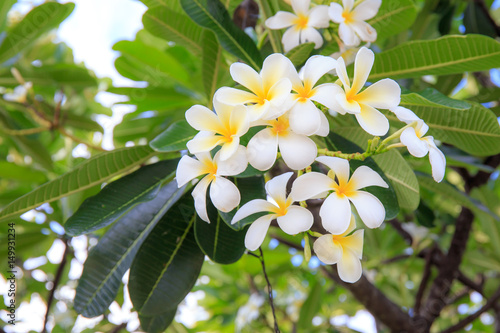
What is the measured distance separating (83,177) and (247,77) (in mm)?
390

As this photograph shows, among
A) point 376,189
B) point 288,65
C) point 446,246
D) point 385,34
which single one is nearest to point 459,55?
point 385,34

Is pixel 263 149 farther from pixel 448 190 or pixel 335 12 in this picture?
pixel 448 190

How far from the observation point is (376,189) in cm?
69

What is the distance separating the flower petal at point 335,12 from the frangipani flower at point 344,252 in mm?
373

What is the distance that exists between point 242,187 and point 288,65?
238mm

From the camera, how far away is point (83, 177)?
0.80 m

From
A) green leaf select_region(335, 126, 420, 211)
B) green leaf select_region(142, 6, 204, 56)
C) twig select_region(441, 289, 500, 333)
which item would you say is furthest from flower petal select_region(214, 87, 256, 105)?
twig select_region(441, 289, 500, 333)

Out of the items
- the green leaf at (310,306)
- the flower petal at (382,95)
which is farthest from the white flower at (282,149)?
the green leaf at (310,306)

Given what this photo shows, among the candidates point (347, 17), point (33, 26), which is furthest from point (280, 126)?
point (33, 26)

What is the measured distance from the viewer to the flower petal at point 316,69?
56 cm

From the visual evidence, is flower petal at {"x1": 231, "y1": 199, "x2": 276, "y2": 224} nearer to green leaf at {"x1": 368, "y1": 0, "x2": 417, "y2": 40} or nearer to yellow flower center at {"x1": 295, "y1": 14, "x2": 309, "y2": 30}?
yellow flower center at {"x1": 295, "y1": 14, "x2": 309, "y2": 30}

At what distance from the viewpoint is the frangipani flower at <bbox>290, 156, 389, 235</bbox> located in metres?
0.51

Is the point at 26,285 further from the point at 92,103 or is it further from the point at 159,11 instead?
the point at 159,11

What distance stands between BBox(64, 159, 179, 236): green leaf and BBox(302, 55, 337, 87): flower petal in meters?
0.35
